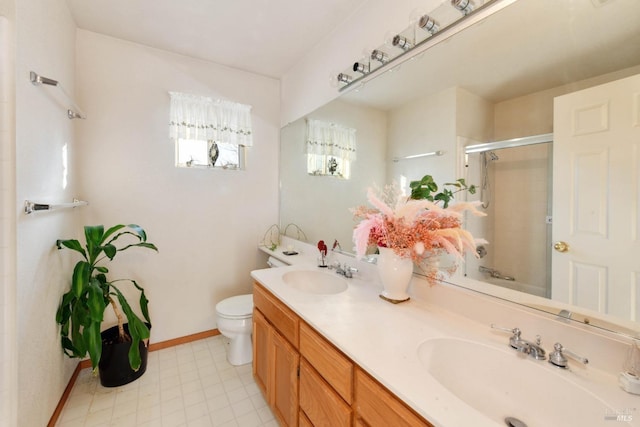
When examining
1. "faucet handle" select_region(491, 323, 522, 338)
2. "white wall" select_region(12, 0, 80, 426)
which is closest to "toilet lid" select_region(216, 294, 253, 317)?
"white wall" select_region(12, 0, 80, 426)

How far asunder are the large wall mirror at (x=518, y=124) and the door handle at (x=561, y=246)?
→ 2cm

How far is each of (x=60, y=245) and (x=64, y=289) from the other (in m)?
0.35

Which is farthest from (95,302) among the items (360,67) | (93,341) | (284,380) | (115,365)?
(360,67)

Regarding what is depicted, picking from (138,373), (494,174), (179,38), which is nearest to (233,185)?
(179,38)

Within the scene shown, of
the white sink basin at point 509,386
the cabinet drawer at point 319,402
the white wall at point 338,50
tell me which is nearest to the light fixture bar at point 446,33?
the white wall at point 338,50

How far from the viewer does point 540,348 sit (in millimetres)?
854

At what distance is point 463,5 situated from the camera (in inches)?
44.5

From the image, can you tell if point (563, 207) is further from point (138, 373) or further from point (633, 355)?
point (138, 373)

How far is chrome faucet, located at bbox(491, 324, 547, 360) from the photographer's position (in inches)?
33.1

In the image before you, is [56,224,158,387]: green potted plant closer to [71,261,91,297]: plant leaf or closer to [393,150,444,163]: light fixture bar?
[71,261,91,297]: plant leaf

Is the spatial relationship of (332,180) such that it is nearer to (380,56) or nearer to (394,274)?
(380,56)

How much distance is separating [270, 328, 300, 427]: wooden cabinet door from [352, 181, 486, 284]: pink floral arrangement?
2.04ft

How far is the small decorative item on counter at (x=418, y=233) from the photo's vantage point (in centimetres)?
109

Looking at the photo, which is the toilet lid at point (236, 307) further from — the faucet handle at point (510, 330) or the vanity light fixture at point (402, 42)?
the vanity light fixture at point (402, 42)
